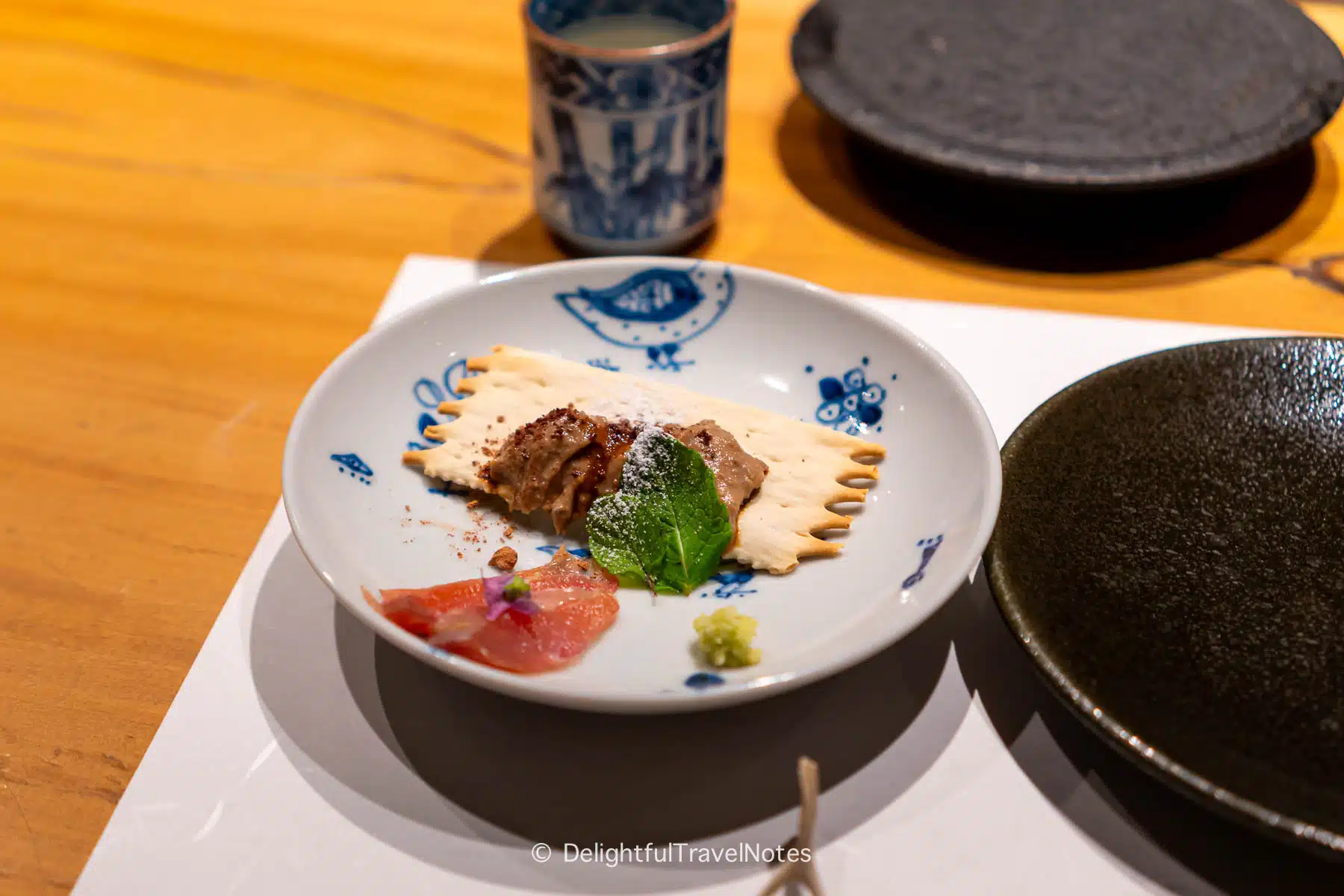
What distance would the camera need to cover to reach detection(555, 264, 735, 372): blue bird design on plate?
4.12 ft

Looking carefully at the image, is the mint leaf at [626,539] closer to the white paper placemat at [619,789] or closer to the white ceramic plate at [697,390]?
the white ceramic plate at [697,390]

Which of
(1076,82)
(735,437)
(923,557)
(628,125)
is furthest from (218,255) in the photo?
(1076,82)

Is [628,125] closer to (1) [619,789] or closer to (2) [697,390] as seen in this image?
(2) [697,390]

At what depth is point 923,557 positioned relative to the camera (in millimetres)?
946

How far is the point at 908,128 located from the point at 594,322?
1.84 feet

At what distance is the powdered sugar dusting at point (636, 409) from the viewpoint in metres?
1.11

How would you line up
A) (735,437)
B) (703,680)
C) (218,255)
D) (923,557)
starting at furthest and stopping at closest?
(218,255)
(735,437)
(923,557)
(703,680)

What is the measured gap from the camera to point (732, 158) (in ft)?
5.85

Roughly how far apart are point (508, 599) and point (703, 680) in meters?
0.17

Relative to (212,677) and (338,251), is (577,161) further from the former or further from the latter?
(212,677)

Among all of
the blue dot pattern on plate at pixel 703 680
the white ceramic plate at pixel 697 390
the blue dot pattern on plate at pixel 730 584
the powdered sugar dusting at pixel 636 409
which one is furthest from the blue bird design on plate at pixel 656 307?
the blue dot pattern on plate at pixel 703 680

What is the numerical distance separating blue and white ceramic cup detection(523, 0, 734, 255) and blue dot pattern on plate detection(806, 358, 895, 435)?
16.4 inches

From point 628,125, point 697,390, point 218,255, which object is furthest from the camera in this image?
point 218,255

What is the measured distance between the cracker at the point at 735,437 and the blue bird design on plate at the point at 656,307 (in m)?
0.07
